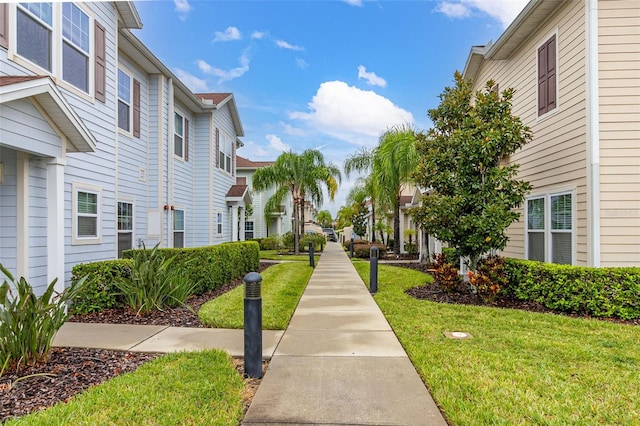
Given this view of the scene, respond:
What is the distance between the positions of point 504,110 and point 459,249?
3.28m

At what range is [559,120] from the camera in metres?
8.12

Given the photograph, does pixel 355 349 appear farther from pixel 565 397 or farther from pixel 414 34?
pixel 414 34

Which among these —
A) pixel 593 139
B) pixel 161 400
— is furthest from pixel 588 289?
pixel 161 400

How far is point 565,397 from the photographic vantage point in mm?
3521

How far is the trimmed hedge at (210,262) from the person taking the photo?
855 cm

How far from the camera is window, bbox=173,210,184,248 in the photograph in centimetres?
1259

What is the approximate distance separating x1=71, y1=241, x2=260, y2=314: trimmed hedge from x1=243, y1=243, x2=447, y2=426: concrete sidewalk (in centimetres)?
295

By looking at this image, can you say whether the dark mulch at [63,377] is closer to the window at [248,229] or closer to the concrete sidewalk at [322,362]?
the concrete sidewalk at [322,362]

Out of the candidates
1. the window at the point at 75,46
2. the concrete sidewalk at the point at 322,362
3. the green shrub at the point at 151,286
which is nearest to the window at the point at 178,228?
the green shrub at the point at 151,286

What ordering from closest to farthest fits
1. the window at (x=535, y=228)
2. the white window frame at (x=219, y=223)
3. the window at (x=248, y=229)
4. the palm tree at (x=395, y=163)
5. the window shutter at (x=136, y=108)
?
1. the window at (x=535, y=228)
2. the window shutter at (x=136, y=108)
3. the white window frame at (x=219, y=223)
4. the palm tree at (x=395, y=163)
5. the window at (x=248, y=229)

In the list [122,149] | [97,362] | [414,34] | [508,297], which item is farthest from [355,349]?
[414,34]

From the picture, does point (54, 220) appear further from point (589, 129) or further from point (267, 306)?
point (589, 129)

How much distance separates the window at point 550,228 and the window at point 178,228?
10.7m

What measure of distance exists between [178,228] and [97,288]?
20.2 ft
